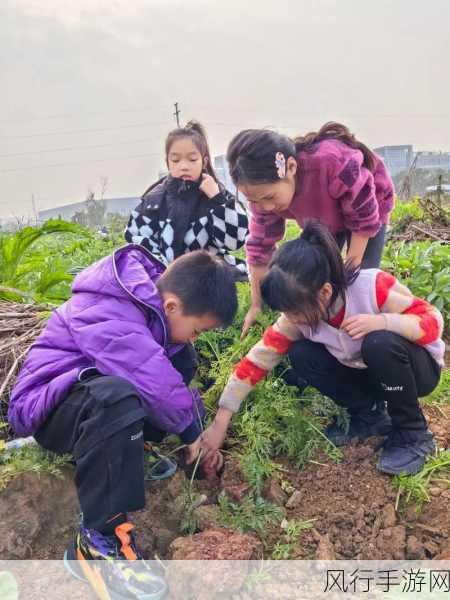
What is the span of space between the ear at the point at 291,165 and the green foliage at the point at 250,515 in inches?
49.6

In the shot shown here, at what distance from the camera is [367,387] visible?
2.17 metres

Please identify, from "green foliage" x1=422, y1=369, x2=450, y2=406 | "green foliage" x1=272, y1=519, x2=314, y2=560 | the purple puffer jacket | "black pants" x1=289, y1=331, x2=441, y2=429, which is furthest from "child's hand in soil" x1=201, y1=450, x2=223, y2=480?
"green foliage" x1=422, y1=369, x2=450, y2=406

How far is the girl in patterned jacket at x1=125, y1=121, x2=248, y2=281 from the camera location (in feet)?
9.61

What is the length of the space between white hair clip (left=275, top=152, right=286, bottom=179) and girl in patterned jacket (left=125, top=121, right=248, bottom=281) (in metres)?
0.83

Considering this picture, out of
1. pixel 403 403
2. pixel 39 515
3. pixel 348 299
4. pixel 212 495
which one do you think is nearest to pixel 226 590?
pixel 212 495

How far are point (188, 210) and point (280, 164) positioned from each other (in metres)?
0.93

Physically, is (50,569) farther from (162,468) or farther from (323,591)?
(323,591)

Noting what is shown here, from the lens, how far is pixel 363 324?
1870 millimetres

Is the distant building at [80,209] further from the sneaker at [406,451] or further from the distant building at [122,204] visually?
the sneaker at [406,451]

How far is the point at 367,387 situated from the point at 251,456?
1.81 ft

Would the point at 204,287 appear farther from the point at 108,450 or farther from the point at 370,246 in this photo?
the point at 370,246

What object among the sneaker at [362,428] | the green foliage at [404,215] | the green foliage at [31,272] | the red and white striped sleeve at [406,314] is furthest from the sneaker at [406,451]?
the green foliage at [404,215]

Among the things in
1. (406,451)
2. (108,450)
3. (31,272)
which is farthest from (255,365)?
(31,272)

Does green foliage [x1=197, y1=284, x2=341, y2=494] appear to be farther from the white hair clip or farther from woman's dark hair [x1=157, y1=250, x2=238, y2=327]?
the white hair clip
